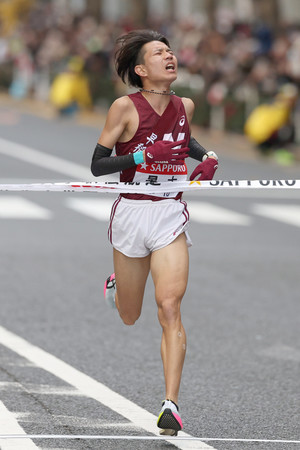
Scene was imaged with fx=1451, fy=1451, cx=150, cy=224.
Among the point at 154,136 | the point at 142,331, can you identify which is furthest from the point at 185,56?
the point at 154,136

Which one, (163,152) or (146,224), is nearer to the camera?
(163,152)

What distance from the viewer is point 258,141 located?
80.2ft

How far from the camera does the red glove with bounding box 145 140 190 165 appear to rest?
652 cm

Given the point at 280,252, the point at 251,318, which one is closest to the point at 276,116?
the point at 280,252

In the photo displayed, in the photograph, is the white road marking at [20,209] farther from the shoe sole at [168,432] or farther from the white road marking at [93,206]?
the shoe sole at [168,432]

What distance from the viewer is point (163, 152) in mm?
6523

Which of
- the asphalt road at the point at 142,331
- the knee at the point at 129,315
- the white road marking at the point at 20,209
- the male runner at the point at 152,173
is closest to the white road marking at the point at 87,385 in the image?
the asphalt road at the point at 142,331

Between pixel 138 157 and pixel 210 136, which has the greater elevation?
pixel 210 136

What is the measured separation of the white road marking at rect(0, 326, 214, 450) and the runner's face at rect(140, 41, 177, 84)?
5.34ft

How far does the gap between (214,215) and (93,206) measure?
5.18 ft

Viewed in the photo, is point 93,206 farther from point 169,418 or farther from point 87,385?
point 169,418

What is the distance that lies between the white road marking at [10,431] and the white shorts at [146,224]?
3.11 ft

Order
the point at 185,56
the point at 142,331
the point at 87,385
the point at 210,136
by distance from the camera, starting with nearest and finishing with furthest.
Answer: the point at 87,385, the point at 142,331, the point at 210,136, the point at 185,56

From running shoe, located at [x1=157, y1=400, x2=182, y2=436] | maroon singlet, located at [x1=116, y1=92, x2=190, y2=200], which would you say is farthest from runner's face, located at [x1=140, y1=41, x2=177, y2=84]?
running shoe, located at [x1=157, y1=400, x2=182, y2=436]
